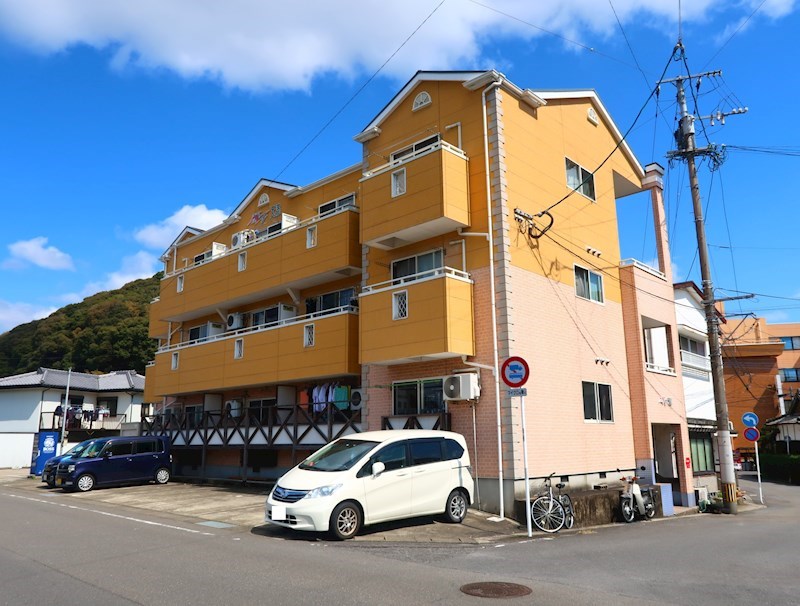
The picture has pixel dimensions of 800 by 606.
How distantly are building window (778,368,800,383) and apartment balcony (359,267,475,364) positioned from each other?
51.4 metres

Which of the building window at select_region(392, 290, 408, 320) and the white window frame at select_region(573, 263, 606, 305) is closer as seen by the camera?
the building window at select_region(392, 290, 408, 320)

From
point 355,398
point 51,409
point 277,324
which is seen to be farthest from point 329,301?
point 51,409

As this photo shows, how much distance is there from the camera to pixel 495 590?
7.33 meters

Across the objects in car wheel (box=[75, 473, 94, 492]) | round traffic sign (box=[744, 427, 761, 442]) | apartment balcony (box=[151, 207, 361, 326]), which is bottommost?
car wheel (box=[75, 473, 94, 492])

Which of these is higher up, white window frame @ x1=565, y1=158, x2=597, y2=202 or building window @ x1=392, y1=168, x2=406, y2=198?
white window frame @ x1=565, y1=158, x2=597, y2=202

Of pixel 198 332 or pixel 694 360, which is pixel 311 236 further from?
pixel 694 360

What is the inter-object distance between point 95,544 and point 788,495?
29.9 m

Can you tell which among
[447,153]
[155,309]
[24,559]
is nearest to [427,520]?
[24,559]

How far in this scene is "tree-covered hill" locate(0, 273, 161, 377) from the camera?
6006 centimetres

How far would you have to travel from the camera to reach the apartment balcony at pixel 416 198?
16.1 m

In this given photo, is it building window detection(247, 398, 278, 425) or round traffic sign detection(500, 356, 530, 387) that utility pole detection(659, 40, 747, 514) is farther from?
building window detection(247, 398, 278, 425)

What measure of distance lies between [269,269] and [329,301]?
2.57 metres

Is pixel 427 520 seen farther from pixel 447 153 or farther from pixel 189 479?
pixel 189 479

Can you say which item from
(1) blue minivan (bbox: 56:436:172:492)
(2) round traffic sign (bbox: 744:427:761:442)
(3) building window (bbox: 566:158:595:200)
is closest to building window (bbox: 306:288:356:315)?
(1) blue minivan (bbox: 56:436:172:492)
